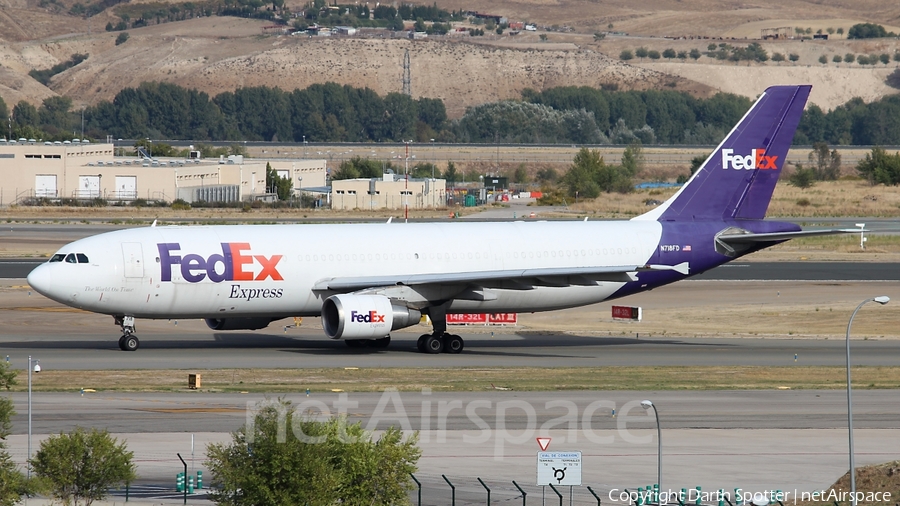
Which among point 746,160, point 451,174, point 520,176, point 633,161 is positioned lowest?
point 746,160

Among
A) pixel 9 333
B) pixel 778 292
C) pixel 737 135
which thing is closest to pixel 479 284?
pixel 737 135

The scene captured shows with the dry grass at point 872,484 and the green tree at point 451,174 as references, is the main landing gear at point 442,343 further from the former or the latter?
the green tree at point 451,174

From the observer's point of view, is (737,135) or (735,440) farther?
(737,135)

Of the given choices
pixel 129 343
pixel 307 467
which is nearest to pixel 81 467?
pixel 307 467

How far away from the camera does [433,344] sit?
4681cm

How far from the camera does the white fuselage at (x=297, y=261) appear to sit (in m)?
43.1

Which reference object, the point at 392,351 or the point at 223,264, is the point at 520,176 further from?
the point at 223,264

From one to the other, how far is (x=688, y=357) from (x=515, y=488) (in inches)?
848

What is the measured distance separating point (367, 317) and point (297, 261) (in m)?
3.61

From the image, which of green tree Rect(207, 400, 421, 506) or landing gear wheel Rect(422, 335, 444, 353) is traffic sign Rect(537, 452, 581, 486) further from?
landing gear wheel Rect(422, 335, 444, 353)

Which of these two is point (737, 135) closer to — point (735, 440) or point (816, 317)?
point (816, 317)

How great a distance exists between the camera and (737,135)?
51625 mm

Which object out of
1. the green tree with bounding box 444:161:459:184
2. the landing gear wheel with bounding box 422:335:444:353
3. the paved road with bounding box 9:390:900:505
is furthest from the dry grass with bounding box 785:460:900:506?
the green tree with bounding box 444:161:459:184

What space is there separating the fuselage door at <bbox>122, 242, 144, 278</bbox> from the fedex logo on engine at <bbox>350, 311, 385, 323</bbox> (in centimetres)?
741
